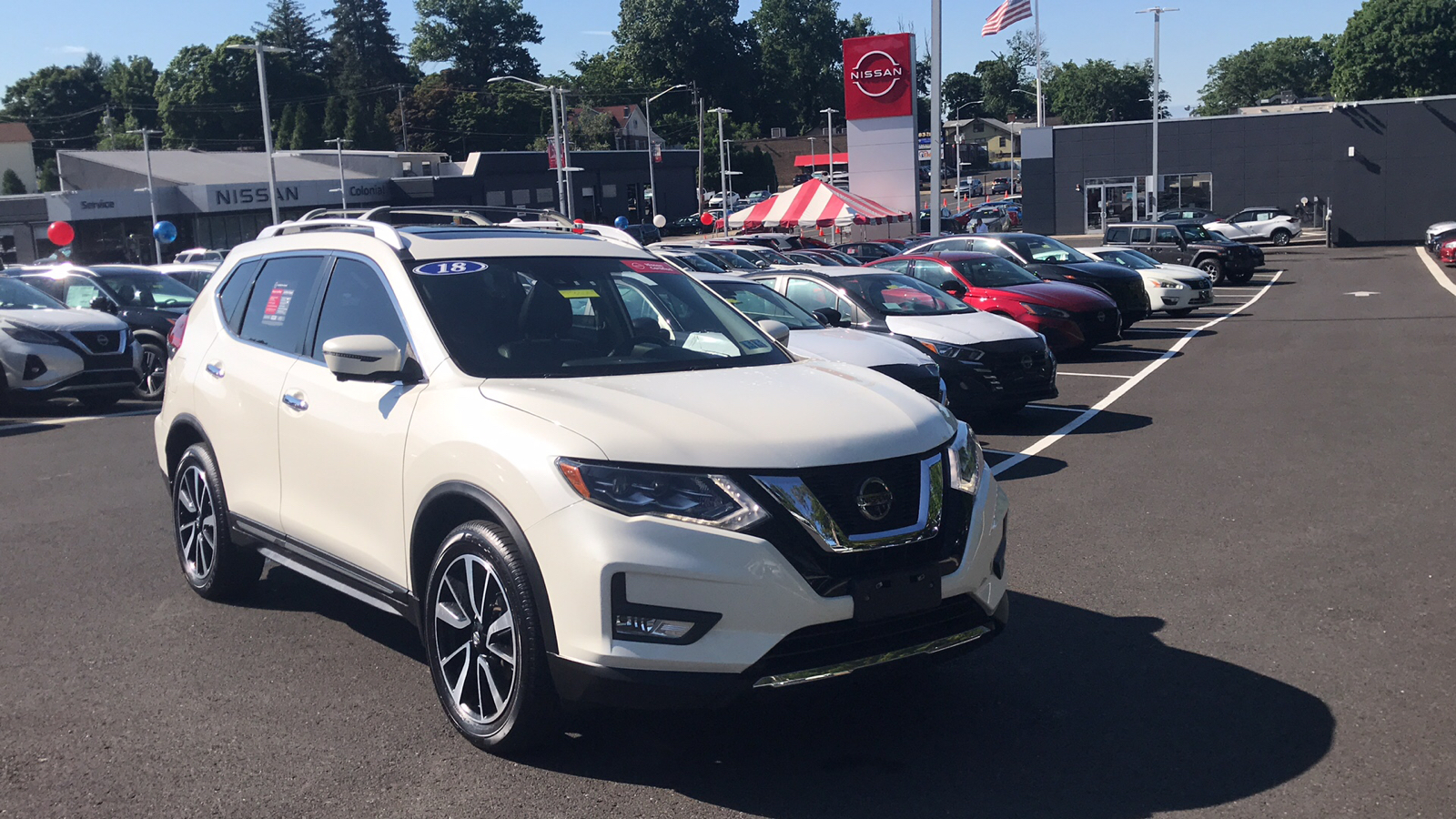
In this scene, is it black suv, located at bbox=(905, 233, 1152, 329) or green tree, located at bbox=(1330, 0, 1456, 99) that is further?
green tree, located at bbox=(1330, 0, 1456, 99)

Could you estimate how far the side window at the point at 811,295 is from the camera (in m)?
12.6

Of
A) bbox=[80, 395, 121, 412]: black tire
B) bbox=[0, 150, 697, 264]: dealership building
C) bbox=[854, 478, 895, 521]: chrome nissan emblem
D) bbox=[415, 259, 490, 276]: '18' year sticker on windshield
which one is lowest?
bbox=[80, 395, 121, 412]: black tire

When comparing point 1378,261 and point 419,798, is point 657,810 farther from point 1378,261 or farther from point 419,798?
point 1378,261

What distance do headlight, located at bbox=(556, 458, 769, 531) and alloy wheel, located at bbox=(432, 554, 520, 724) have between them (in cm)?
54

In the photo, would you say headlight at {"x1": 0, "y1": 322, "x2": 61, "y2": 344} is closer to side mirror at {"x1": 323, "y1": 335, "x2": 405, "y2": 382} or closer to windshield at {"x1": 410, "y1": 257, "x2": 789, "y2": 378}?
windshield at {"x1": 410, "y1": 257, "x2": 789, "y2": 378}

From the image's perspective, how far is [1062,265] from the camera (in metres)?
20.3

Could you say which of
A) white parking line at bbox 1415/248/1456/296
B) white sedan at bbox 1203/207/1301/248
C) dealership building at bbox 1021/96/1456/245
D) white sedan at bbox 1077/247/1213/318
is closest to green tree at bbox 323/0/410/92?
dealership building at bbox 1021/96/1456/245

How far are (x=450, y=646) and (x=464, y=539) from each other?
465 mm

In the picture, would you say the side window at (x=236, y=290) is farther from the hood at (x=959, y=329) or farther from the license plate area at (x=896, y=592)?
the hood at (x=959, y=329)

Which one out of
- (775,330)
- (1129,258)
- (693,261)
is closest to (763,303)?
(775,330)

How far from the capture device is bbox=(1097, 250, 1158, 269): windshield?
24578 millimetres

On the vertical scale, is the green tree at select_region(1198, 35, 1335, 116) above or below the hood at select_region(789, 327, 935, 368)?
above

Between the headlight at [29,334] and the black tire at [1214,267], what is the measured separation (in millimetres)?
27321

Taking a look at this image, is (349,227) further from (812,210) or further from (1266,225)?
(1266,225)
